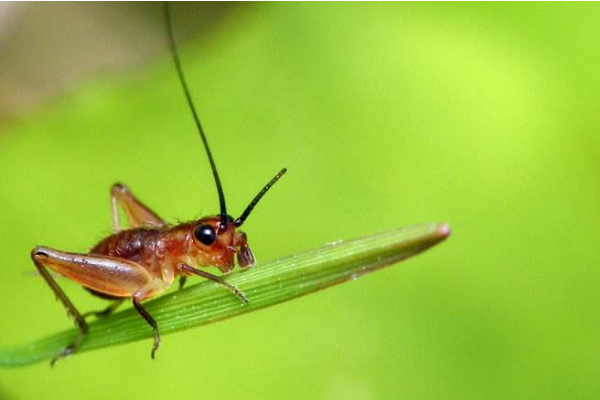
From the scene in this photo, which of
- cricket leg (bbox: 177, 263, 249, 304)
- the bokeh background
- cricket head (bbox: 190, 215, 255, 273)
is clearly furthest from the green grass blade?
the bokeh background

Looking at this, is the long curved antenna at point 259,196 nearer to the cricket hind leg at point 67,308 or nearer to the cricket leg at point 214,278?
the cricket leg at point 214,278

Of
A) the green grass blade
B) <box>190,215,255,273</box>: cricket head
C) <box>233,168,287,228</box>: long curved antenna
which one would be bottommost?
the green grass blade

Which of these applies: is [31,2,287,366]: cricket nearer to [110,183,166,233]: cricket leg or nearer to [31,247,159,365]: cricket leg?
[31,247,159,365]: cricket leg

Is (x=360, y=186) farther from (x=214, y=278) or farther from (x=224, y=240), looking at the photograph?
(x=214, y=278)

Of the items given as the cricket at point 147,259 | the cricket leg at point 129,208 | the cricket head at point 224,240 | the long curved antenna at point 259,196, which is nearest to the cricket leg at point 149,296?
the cricket at point 147,259

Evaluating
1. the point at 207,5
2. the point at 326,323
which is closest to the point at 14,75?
the point at 207,5

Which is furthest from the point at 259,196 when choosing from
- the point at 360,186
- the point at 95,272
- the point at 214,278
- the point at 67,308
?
the point at 360,186
